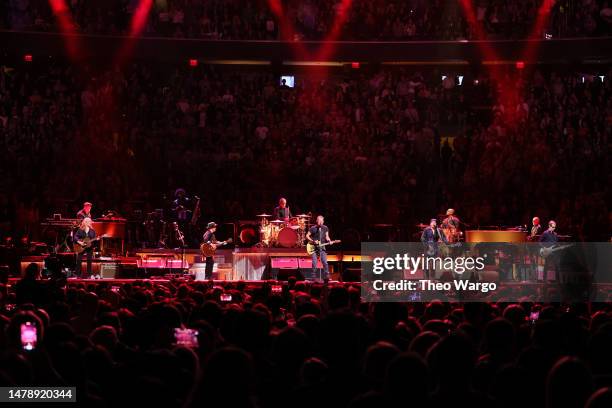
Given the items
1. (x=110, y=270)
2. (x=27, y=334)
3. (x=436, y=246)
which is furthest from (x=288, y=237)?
(x=27, y=334)

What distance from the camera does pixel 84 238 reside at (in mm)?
21266

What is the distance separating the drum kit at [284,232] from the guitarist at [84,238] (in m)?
4.56

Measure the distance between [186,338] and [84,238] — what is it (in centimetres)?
1434

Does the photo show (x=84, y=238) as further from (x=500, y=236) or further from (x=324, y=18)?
(x=324, y=18)

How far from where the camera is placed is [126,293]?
13.8m

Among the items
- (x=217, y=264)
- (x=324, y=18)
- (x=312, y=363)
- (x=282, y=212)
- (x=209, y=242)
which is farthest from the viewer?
(x=324, y=18)

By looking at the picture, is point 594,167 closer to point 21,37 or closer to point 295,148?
point 295,148

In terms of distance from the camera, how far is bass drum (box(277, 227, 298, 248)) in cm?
2361

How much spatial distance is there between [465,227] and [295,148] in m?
6.00

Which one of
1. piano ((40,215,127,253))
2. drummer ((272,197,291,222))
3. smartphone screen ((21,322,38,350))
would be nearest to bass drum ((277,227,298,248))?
drummer ((272,197,291,222))

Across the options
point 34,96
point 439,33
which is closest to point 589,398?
point 34,96

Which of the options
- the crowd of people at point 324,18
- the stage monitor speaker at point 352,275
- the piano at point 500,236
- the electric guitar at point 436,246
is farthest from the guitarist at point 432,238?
the crowd of people at point 324,18

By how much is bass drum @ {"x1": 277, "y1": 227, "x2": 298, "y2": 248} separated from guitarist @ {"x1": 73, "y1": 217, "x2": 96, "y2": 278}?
4.81 m

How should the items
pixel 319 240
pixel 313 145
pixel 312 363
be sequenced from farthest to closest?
1. pixel 313 145
2. pixel 319 240
3. pixel 312 363
